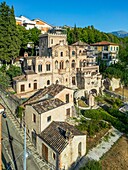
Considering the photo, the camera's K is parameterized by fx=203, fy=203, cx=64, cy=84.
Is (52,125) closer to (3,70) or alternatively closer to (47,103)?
(47,103)

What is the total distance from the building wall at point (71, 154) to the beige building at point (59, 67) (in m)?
20.5

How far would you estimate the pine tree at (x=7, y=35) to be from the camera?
43031mm

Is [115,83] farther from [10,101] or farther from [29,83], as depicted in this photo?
[10,101]

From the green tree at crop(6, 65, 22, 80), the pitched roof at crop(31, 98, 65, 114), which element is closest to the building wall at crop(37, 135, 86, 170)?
the pitched roof at crop(31, 98, 65, 114)

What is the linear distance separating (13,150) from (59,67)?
27220 mm

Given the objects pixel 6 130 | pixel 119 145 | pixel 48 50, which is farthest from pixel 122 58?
pixel 6 130

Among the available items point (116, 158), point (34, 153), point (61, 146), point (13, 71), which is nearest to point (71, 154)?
point (61, 146)

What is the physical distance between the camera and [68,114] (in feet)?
100

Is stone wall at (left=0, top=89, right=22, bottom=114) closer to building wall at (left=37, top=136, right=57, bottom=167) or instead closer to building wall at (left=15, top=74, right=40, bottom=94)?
building wall at (left=15, top=74, right=40, bottom=94)

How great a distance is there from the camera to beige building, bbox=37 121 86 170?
21406 millimetres

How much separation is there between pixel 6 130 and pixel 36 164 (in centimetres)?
711

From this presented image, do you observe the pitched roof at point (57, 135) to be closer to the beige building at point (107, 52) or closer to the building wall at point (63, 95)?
the building wall at point (63, 95)

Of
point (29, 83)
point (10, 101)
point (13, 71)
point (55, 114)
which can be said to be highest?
point (13, 71)

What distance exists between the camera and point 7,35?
43.5 m
